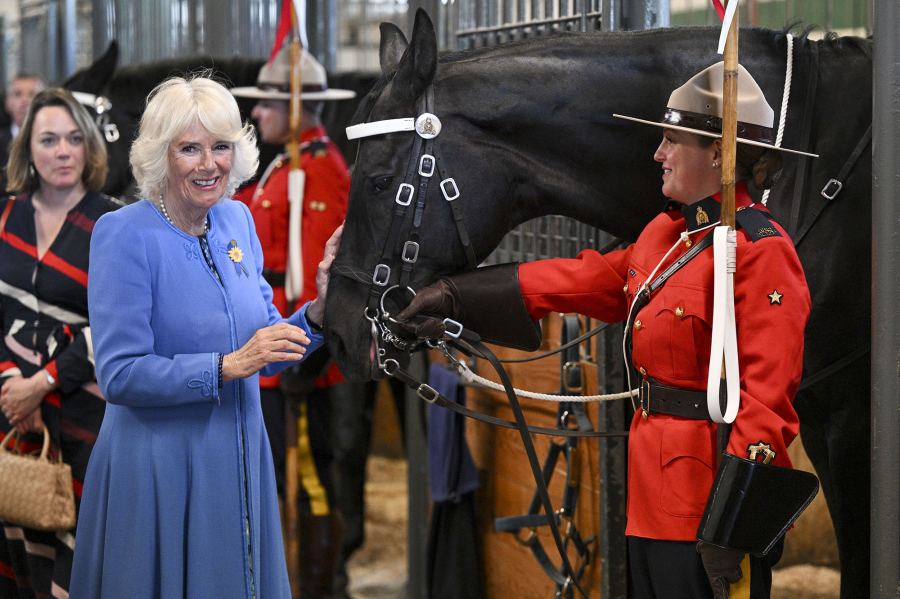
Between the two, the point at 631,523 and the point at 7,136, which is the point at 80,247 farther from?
the point at 7,136

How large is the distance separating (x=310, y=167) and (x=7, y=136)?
12.8 feet

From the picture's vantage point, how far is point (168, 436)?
2465 millimetres

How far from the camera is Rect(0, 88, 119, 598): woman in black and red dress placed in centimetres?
322

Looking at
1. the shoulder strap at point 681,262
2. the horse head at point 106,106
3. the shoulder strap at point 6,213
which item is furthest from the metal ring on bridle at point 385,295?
the horse head at point 106,106

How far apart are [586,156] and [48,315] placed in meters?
1.62

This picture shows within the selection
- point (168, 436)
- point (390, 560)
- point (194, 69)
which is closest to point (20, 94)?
point (194, 69)

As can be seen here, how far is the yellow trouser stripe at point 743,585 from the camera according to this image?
2051 mm

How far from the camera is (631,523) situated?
2.22 m

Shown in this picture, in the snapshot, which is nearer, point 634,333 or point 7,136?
point 634,333

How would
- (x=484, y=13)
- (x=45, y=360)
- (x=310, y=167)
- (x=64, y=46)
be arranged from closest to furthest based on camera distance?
1. (x=45, y=360)
2. (x=484, y=13)
3. (x=310, y=167)
4. (x=64, y=46)

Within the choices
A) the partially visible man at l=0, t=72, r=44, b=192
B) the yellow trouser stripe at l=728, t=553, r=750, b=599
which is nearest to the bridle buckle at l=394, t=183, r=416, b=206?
the yellow trouser stripe at l=728, t=553, r=750, b=599

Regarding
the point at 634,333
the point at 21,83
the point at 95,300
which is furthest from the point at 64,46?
the point at 634,333

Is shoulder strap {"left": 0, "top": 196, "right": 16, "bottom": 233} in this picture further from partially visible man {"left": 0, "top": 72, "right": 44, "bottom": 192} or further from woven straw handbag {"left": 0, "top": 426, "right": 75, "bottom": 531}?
partially visible man {"left": 0, "top": 72, "right": 44, "bottom": 192}

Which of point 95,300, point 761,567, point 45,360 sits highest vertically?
point 95,300
